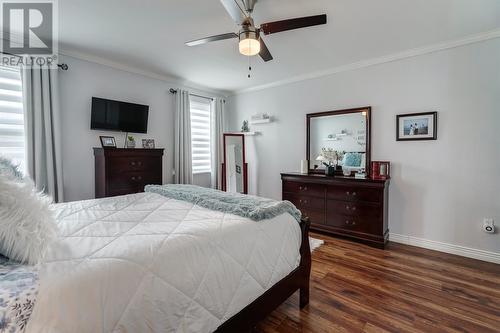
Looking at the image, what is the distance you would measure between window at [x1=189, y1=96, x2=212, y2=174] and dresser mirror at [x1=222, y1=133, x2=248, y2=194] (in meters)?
0.37

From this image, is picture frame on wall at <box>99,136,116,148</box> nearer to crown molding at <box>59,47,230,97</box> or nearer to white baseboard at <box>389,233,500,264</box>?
crown molding at <box>59,47,230,97</box>

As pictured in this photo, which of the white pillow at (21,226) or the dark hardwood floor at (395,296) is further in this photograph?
the dark hardwood floor at (395,296)

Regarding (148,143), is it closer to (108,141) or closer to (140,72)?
(108,141)

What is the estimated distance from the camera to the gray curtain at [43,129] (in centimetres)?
280

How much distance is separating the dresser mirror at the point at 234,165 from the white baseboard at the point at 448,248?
2.70 m

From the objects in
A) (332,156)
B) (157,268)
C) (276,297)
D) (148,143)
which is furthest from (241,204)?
(148,143)

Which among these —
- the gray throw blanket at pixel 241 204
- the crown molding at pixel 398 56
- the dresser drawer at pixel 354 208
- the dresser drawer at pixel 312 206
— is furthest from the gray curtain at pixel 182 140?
the dresser drawer at pixel 354 208

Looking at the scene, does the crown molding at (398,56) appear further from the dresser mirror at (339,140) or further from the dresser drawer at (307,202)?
the dresser drawer at (307,202)

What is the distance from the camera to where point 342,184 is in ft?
11.0

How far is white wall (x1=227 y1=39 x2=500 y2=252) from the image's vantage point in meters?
2.73

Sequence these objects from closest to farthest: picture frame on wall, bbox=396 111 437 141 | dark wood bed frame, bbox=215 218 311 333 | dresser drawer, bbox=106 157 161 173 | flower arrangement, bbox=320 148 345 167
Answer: dark wood bed frame, bbox=215 218 311 333, picture frame on wall, bbox=396 111 437 141, dresser drawer, bbox=106 157 161 173, flower arrangement, bbox=320 148 345 167

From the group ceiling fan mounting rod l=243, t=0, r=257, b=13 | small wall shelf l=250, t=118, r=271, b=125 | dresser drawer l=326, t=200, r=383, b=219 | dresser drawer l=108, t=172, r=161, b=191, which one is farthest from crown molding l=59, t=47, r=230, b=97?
dresser drawer l=326, t=200, r=383, b=219

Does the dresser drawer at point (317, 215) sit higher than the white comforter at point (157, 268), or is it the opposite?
the white comforter at point (157, 268)

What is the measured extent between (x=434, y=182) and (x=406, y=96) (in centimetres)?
117
